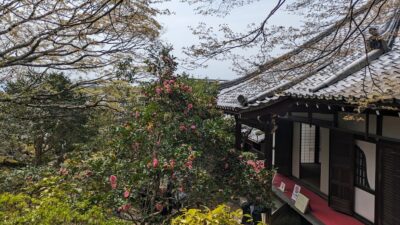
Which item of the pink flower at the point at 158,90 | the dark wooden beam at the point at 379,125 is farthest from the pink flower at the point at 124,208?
the dark wooden beam at the point at 379,125

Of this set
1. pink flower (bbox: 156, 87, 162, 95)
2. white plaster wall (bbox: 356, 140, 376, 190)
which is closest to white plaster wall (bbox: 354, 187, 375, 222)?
white plaster wall (bbox: 356, 140, 376, 190)

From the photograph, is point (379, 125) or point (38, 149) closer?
point (379, 125)

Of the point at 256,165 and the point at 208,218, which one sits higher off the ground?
the point at 208,218

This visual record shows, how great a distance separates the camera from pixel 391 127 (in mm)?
5242

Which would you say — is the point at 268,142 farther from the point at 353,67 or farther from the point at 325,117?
the point at 353,67

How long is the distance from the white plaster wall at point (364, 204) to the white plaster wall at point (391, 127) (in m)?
1.30

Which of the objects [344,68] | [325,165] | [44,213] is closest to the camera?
[44,213]

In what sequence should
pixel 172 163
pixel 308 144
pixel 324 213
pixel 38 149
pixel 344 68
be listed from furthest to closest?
pixel 38 149
pixel 308 144
pixel 324 213
pixel 344 68
pixel 172 163

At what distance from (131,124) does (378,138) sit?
421 cm

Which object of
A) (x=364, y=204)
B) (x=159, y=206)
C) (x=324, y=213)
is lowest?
(x=324, y=213)

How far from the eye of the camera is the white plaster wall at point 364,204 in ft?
19.3

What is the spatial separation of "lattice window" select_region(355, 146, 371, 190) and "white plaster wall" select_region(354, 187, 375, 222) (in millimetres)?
133

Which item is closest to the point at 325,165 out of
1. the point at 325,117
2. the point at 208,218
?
the point at 325,117

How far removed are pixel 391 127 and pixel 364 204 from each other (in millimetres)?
1748
